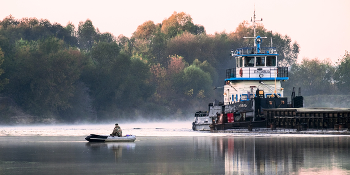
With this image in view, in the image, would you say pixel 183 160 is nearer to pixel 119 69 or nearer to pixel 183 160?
pixel 183 160

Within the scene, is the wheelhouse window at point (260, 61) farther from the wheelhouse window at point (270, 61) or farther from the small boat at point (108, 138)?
the small boat at point (108, 138)

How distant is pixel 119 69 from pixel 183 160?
99.7 meters

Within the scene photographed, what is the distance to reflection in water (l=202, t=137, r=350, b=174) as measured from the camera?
2845cm

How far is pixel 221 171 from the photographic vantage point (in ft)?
91.8

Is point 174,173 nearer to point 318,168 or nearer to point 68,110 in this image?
point 318,168

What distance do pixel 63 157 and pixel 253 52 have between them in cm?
3826

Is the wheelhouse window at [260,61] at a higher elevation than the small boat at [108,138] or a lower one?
higher

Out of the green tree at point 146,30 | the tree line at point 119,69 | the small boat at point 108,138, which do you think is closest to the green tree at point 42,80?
the tree line at point 119,69

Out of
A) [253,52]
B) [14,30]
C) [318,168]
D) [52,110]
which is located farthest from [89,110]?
[318,168]

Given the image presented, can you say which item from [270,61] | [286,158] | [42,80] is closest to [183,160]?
[286,158]

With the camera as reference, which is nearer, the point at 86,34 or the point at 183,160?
the point at 183,160

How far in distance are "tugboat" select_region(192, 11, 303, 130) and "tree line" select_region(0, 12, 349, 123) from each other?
50.5 meters

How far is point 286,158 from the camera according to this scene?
33719 mm

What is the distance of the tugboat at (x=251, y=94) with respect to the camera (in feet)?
208
